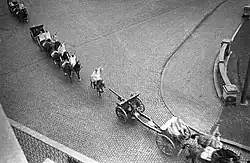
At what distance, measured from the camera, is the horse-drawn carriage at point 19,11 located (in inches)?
844

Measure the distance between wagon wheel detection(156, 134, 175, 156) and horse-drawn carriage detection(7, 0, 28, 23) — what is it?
13.1 m

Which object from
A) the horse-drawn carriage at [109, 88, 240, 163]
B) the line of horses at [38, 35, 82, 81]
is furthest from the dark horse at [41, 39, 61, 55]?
the horse-drawn carriage at [109, 88, 240, 163]

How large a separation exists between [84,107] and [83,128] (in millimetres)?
1305

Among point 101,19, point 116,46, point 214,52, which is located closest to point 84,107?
point 116,46

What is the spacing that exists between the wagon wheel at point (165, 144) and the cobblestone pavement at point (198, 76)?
71.9 inches

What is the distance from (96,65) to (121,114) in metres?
4.67

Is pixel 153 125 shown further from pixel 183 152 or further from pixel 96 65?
pixel 96 65

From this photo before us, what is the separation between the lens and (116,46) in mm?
18812

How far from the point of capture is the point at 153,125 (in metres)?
12.5

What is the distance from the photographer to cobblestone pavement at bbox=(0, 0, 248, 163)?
501 inches

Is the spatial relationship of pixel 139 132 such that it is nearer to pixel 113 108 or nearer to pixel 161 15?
pixel 113 108

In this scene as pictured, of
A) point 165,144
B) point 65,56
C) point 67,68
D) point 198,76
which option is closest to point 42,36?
point 65,56

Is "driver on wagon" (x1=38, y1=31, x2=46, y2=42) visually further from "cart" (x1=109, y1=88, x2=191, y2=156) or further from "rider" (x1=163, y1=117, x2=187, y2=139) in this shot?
"rider" (x1=163, y1=117, x2=187, y2=139)

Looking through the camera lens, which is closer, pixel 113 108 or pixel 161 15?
pixel 113 108
